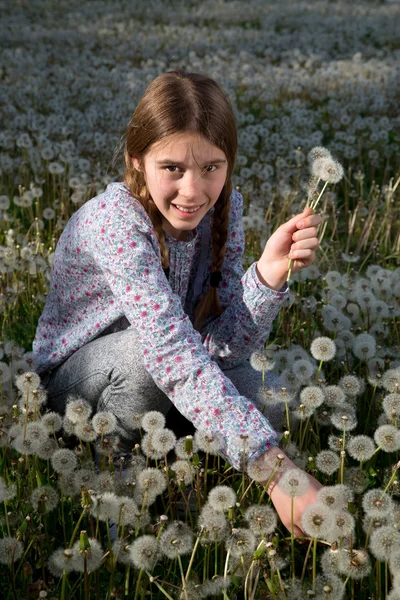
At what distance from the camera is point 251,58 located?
1055 centimetres

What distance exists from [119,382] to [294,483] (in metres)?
0.90

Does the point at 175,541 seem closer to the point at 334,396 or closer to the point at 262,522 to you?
the point at 262,522

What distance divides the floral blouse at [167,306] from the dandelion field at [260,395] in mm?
115

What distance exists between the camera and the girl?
255 centimetres

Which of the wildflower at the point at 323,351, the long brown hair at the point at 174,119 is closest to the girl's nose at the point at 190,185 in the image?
the long brown hair at the point at 174,119

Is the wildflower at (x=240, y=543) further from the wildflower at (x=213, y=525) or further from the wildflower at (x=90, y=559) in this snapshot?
the wildflower at (x=90, y=559)

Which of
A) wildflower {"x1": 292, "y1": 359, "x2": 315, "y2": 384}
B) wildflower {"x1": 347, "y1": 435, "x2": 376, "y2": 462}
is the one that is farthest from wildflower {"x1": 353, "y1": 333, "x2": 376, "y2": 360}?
wildflower {"x1": 347, "y1": 435, "x2": 376, "y2": 462}

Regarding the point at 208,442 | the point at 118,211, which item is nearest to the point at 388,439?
the point at 208,442

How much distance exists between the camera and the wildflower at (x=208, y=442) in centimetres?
240

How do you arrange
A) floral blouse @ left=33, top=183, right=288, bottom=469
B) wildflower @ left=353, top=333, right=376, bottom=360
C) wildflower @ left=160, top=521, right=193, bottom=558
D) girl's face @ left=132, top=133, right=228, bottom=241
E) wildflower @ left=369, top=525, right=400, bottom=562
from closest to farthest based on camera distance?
wildflower @ left=369, top=525, right=400, bottom=562 → wildflower @ left=160, top=521, right=193, bottom=558 → floral blouse @ left=33, top=183, right=288, bottom=469 → girl's face @ left=132, top=133, right=228, bottom=241 → wildflower @ left=353, top=333, right=376, bottom=360

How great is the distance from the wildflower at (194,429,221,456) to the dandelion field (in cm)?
Result: 1

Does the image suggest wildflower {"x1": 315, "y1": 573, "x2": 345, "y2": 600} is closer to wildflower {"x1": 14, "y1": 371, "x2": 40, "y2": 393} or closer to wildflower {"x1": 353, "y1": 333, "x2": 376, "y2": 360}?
wildflower {"x1": 14, "y1": 371, "x2": 40, "y2": 393}

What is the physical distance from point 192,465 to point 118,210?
933mm

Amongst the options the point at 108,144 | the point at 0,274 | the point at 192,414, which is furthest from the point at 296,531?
the point at 108,144
